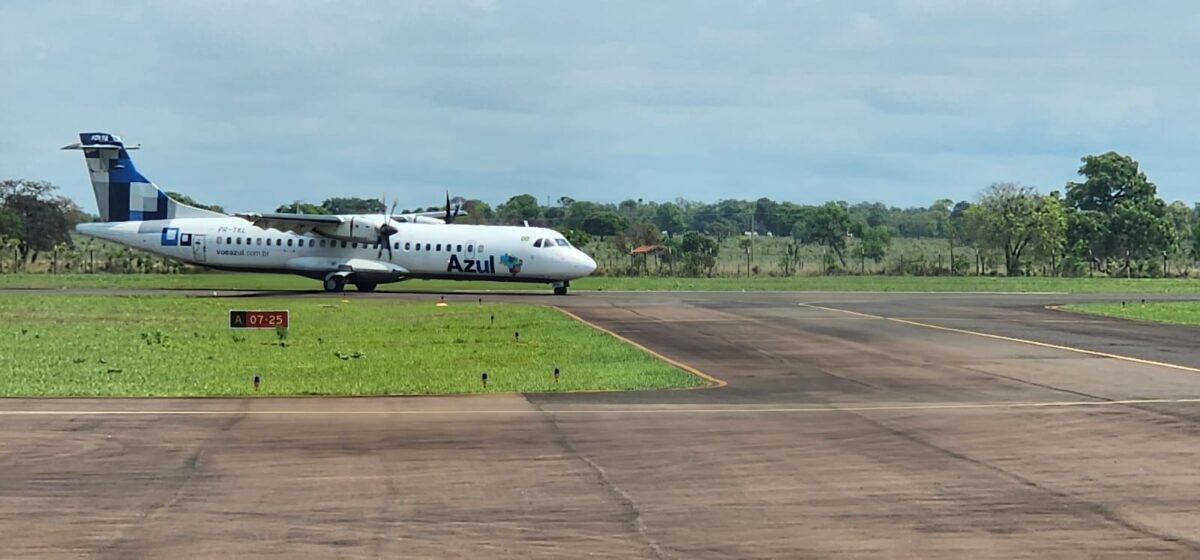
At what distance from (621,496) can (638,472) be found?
3.53ft

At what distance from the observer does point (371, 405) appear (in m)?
15.4

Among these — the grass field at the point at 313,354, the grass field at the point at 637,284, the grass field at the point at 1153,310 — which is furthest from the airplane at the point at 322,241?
the grass field at the point at 1153,310

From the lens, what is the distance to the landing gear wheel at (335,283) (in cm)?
4816

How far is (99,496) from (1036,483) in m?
7.53

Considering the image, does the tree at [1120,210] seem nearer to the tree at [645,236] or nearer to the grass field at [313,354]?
the tree at [645,236]

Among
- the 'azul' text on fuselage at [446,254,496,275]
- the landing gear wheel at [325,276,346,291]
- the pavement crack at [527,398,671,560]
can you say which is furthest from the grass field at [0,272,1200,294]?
the pavement crack at [527,398,671,560]

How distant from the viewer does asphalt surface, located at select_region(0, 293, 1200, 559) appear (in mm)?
8258

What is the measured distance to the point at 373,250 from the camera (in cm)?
4834

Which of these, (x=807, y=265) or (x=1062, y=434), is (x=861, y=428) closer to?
(x=1062, y=434)

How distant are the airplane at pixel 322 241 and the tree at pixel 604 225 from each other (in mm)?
74535

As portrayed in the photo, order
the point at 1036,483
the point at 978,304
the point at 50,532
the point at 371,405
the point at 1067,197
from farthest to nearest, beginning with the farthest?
the point at 1067,197, the point at 978,304, the point at 371,405, the point at 1036,483, the point at 50,532

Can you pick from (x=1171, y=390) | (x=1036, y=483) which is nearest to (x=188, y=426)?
(x=1036, y=483)

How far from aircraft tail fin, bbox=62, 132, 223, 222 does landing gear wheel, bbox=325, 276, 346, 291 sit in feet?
18.9

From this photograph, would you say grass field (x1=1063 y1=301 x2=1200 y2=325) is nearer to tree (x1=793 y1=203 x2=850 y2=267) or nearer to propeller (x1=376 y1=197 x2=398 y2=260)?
propeller (x1=376 y1=197 x2=398 y2=260)
